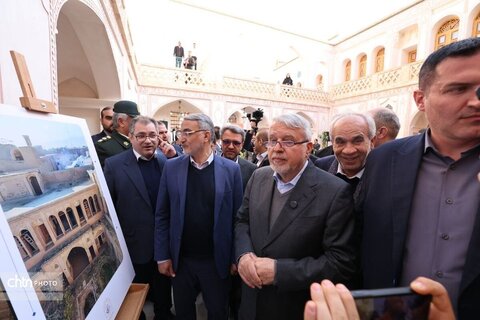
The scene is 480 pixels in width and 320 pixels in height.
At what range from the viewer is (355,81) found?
14.5 meters

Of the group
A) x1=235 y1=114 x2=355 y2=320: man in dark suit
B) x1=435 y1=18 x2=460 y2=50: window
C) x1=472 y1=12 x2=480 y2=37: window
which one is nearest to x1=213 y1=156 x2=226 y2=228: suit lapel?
x1=235 y1=114 x2=355 y2=320: man in dark suit

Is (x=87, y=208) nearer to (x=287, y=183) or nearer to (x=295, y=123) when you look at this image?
(x=287, y=183)

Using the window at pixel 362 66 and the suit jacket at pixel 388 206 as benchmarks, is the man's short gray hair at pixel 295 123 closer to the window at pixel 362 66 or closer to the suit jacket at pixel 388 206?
the suit jacket at pixel 388 206

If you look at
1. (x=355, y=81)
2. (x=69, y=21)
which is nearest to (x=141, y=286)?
(x=69, y=21)

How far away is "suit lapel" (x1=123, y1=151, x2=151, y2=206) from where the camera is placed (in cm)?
223

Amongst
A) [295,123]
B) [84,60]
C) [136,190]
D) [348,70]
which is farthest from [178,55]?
[295,123]

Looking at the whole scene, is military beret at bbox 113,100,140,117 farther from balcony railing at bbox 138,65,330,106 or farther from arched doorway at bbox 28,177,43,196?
balcony railing at bbox 138,65,330,106

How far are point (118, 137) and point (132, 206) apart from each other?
42.7 inches

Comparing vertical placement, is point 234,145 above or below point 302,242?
above

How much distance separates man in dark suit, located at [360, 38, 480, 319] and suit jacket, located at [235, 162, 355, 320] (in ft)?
0.48

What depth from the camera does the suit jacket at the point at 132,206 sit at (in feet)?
7.29

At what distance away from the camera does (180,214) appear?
203 cm

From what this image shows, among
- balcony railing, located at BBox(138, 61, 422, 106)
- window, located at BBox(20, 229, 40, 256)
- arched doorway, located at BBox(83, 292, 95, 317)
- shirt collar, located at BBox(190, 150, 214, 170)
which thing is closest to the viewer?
window, located at BBox(20, 229, 40, 256)

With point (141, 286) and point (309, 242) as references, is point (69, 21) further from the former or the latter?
point (309, 242)
